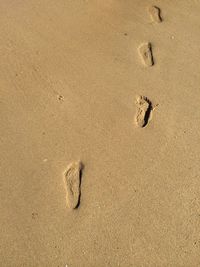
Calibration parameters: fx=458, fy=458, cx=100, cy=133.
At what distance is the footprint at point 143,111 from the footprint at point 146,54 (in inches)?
11.4

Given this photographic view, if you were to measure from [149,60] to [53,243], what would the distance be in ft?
4.32

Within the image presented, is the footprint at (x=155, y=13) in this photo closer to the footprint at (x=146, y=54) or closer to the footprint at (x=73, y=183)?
the footprint at (x=146, y=54)

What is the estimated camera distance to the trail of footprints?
95.4 inches

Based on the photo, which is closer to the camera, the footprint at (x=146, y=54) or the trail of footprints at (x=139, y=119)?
the trail of footprints at (x=139, y=119)

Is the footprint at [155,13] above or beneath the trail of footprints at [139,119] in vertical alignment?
above

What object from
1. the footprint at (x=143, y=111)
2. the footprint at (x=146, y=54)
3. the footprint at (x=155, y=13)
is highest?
the footprint at (x=155, y=13)

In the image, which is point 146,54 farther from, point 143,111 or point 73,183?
point 73,183

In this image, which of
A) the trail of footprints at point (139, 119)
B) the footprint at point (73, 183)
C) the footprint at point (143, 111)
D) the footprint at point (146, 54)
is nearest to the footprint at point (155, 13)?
the trail of footprints at point (139, 119)

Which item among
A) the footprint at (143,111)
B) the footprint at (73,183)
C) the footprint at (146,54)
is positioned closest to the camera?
the footprint at (73,183)

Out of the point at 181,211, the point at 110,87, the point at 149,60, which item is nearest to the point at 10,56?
the point at 110,87

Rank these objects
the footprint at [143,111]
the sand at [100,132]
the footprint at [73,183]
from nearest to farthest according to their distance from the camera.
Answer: the sand at [100,132]
the footprint at [73,183]
the footprint at [143,111]

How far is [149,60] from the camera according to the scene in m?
2.92

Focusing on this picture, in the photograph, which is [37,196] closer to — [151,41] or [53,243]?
[53,243]

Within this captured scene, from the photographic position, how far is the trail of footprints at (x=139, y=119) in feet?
7.95
